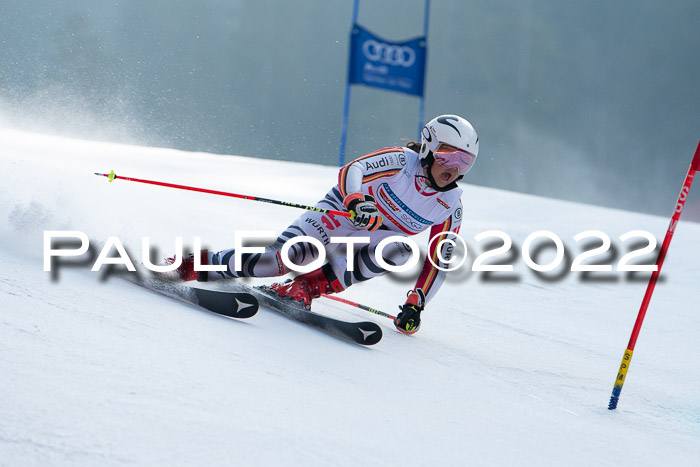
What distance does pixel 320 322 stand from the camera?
10.3 feet

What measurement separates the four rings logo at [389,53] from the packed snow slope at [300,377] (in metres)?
6.65

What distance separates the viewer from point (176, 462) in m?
1.33

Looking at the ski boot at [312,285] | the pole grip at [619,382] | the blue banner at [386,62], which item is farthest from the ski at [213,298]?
the blue banner at [386,62]

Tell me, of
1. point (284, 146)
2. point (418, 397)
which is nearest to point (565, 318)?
point (418, 397)

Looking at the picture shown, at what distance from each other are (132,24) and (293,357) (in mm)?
31008

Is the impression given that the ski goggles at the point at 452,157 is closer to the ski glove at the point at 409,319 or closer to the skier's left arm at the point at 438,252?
→ the skier's left arm at the point at 438,252

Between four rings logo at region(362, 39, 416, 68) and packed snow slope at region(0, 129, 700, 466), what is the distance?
6653 millimetres

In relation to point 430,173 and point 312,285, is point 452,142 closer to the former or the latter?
point 430,173

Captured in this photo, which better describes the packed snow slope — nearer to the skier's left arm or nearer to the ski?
the ski

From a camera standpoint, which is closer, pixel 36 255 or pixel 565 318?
pixel 36 255

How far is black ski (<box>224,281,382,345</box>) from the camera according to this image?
300cm

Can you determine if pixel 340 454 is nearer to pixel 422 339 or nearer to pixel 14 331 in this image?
pixel 14 331

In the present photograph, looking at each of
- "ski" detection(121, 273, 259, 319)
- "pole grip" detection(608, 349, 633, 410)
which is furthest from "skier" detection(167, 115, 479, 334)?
"pole grip" detection(608, 349, 633, 410)

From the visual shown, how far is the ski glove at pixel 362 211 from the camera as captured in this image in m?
3.18
